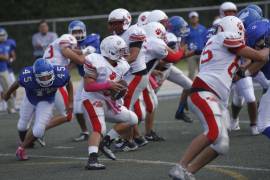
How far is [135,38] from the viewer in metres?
10.6

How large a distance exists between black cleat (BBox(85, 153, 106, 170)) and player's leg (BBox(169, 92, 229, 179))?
140 centimetres

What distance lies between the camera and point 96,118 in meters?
9.58

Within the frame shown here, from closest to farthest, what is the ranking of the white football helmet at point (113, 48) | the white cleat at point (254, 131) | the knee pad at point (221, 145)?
1. the knee pad at point (221, 145)
2. the white football helmet at point (113, 48)
3. the white cleat at point (254, 131)

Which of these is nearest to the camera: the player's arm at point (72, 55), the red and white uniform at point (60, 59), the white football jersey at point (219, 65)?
the white football jersey at point (219, 65)

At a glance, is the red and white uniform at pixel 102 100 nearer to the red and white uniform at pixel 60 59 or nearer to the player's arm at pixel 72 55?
the red and white uniform at pixel 60 59

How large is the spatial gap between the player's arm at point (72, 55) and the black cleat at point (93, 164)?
2.88 m

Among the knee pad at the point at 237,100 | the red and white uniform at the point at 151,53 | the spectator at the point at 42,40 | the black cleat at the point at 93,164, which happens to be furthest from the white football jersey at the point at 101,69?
the spectator at the point at 42,40

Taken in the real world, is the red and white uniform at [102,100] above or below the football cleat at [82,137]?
above

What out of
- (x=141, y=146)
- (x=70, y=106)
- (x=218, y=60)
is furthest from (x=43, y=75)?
(x=218, y=60)

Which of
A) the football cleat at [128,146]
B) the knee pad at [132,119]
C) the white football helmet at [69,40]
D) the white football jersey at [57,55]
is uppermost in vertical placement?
the white football helmet at [69,40]

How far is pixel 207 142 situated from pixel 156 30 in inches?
134

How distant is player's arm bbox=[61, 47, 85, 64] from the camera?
12.1 meters

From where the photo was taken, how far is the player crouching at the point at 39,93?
1049 cm

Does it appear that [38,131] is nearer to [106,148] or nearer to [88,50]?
[106,148]
